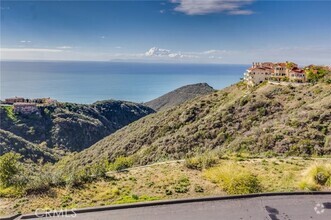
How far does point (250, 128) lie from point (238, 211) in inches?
948

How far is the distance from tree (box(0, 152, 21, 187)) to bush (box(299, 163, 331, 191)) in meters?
9.26

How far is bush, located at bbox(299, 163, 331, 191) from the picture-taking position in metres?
8.82

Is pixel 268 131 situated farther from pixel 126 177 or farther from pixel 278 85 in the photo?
pixel 278 85

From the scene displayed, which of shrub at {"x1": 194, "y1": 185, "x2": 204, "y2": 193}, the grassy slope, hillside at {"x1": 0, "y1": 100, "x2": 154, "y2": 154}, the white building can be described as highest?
the white building

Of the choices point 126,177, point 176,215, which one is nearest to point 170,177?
point 126,177

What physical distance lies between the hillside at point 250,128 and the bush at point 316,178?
8.96 meters

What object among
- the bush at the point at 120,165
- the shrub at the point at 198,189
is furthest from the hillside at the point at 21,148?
the shrub at the point at 198,189

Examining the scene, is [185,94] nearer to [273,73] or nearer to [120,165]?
[273,73]

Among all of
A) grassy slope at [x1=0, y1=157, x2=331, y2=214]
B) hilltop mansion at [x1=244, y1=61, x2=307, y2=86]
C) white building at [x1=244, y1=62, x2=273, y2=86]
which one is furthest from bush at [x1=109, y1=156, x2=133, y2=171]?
white building at [x1=244, y1=62, x2=273, y2=86]

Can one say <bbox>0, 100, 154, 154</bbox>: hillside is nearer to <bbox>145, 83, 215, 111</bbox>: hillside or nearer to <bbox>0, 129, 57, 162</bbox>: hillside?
<bbox>0, 129, 57, 162</bbox>: hillside

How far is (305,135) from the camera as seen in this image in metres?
21.7

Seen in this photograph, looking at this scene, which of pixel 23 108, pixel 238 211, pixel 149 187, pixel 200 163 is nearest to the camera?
pixel 238 211

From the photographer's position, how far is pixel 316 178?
9305 millimetres

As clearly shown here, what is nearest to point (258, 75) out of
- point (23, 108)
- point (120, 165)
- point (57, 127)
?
point (120, 165)
